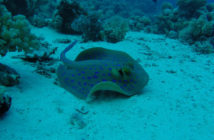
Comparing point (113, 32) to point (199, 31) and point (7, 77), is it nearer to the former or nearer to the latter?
point (199, 31)

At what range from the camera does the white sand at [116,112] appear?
2.41 m

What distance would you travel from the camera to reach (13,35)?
3.11 meters

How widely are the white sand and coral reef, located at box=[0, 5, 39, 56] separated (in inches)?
29.9

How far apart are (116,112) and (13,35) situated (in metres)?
2.41

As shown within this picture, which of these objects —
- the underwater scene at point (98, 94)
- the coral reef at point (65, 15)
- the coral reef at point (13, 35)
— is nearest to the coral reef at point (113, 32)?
the underwater scene at point (98, 94)

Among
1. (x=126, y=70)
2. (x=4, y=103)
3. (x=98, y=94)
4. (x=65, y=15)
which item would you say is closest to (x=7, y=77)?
(x=4, y=103)

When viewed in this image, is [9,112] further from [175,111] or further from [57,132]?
[175,111]

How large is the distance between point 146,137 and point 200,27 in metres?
7.01

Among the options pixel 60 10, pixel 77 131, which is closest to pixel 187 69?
pixel 77 131

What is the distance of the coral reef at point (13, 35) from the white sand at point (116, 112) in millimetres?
760

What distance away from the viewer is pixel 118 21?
770 centimetres

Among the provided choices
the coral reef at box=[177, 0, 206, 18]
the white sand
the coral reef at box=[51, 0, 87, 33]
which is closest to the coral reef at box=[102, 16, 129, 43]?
the coral reef at box=[51, 0, 87, 33]

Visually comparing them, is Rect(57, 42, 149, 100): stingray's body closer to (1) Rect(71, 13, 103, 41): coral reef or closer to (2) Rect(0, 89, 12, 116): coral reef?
(2) Rect(0, 89, 12, 116): coral reef

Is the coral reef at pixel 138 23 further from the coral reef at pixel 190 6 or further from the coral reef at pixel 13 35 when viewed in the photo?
the coral reef at pixel 13 35
